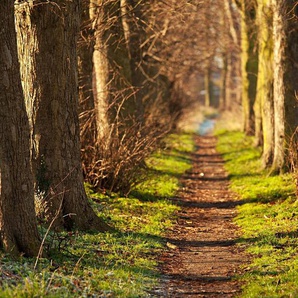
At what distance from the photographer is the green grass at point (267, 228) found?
25.8ft

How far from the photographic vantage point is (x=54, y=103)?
10008 mm

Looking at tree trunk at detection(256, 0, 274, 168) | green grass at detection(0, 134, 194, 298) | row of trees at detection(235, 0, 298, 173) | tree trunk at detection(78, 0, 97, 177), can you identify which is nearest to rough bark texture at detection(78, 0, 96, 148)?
tree trunk at detection(78, 0, 97, 177)

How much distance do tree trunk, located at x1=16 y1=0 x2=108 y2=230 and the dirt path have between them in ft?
5.66

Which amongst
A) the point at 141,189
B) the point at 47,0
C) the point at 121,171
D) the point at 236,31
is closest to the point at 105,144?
the point at 121,171

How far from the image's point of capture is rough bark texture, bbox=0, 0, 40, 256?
301 inches

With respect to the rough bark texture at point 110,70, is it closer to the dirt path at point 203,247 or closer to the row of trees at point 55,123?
the row of trees at point 55,123

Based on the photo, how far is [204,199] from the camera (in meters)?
15.1

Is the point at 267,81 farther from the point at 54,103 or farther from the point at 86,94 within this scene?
the point at 54,103

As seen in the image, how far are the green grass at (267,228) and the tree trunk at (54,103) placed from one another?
2774mm

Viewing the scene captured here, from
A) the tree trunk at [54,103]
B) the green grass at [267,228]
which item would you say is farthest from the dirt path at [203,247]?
the tree trunk at [54,103]

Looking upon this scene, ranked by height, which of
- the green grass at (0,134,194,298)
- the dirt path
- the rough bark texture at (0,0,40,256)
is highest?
the rough bark texture at (0,0,40,256)

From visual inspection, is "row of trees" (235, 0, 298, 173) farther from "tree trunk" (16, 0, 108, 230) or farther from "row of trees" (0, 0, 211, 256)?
"tree trunk" (16, 0, 108, 230)

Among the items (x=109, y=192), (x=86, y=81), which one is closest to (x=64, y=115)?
(x=109, y=192)

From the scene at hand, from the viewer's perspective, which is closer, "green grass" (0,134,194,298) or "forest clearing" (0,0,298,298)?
"green grass" (0,134,194,298)
